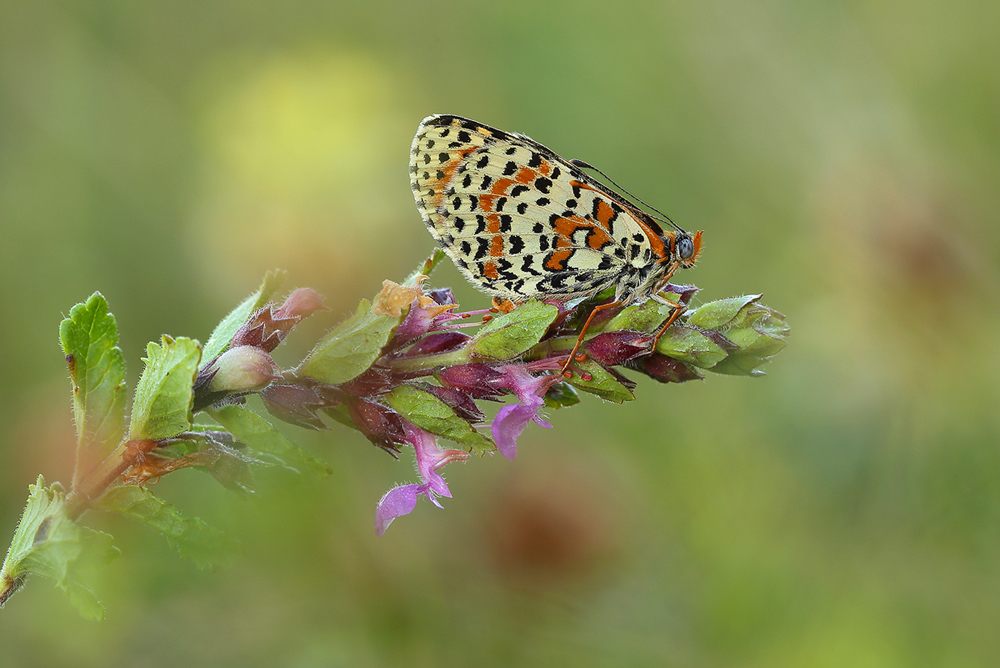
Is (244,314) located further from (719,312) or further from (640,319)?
(719,312)

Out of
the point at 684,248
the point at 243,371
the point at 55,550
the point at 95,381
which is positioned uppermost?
the point at 684,248

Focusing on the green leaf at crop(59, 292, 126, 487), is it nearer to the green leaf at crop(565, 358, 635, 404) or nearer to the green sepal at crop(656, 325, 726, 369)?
the green leaf at crop(565, 358, 635, 404)

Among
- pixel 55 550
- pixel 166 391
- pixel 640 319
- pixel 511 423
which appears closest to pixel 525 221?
pixel 640 319

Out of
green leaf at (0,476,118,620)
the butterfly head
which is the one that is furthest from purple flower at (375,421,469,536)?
the butterfly head

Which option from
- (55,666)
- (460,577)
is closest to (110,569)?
(55,666)

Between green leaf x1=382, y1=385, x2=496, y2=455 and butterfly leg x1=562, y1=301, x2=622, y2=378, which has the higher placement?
butterfly leg x1=562, y1=301, x2=622, y2=378

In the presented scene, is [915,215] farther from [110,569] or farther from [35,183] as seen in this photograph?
[35,183]
